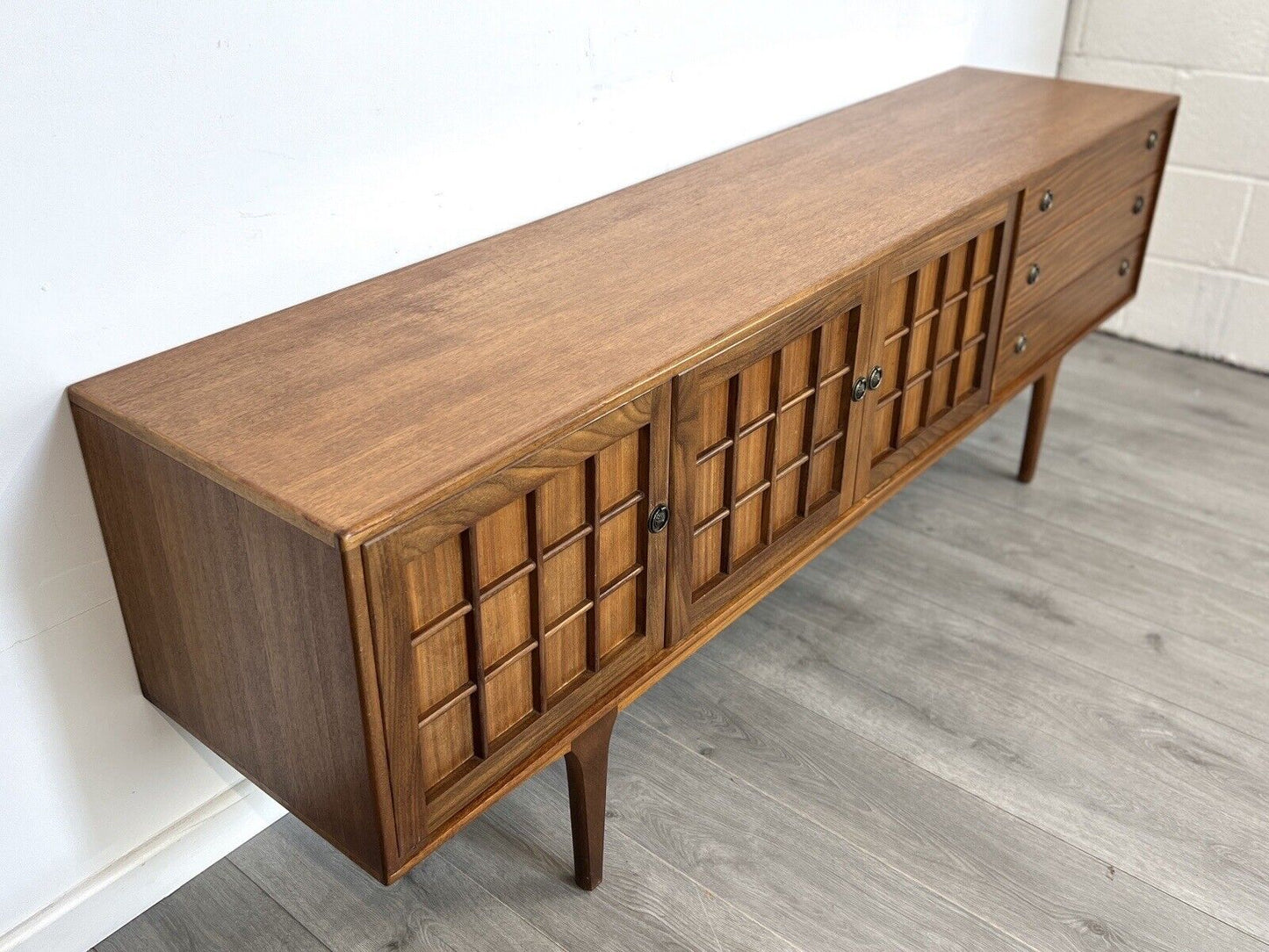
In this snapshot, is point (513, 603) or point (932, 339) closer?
point (513, 603)

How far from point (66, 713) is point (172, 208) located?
0.55 m

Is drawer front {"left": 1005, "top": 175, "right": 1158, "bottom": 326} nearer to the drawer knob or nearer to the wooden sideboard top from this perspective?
the wooden sideboard top

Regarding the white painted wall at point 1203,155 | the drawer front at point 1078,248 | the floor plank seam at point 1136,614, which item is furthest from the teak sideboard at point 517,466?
the white painted wall at point 1203,155

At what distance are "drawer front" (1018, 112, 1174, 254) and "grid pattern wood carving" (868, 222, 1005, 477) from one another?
92mm

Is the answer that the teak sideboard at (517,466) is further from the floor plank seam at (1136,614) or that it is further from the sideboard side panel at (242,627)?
the floor plank seam at (1136,614)

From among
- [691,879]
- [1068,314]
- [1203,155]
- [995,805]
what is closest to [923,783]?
[995,805]

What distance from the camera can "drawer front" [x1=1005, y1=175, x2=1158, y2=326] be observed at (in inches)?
73.6

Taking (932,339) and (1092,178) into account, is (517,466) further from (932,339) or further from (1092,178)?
(1092,178)

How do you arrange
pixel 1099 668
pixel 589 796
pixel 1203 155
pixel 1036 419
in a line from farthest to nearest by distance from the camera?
pixel 1203 155, pixel 1036 419, pixel 1099 668, pixel 589 796

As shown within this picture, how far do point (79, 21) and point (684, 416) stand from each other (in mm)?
672

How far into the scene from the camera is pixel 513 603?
1.15 meters

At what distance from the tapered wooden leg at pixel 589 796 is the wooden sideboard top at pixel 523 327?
16.1 inches

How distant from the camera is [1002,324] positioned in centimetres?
187

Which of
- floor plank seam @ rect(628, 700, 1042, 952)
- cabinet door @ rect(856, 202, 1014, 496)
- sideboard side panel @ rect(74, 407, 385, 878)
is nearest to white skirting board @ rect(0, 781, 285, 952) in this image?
sideboard side panel @ rect(74, 407, 385, 878)
